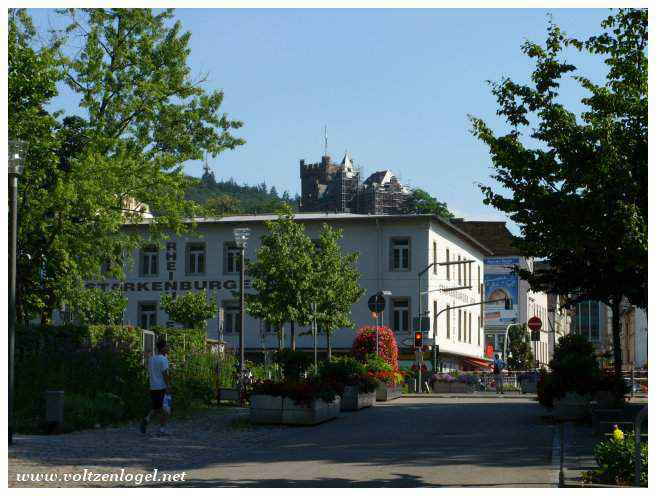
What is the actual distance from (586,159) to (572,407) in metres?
6.64

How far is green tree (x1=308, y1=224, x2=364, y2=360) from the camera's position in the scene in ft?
170

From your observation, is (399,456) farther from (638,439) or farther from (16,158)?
(16,158)

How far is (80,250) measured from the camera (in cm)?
3044

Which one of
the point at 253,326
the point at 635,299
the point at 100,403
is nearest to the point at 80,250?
the point at 100,403

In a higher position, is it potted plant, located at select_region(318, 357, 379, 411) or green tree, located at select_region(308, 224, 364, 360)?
green tree, located at select_region(308, 224, 364, 360)

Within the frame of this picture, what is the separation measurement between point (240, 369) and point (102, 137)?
23.8 feet

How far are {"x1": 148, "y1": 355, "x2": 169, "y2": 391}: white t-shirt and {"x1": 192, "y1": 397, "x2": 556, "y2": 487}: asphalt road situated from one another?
225cm

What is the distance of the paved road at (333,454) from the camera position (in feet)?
42.5

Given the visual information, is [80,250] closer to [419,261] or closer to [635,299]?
[635,299]

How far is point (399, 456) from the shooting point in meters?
15.7

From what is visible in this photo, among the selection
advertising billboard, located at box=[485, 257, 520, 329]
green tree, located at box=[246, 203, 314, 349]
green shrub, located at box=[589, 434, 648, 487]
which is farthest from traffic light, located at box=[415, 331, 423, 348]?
advertising billboard, located at box=[485, 257, 520, 329]

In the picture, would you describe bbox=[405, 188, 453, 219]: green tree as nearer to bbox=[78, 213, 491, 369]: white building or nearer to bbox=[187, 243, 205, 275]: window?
bbox=[78, 213, 491, 369]: white building

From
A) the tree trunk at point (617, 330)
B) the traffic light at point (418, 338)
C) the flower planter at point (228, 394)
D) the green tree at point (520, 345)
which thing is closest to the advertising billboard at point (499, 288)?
the green tree at point (520, 345)

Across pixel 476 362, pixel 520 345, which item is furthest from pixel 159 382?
pixel 520 345
